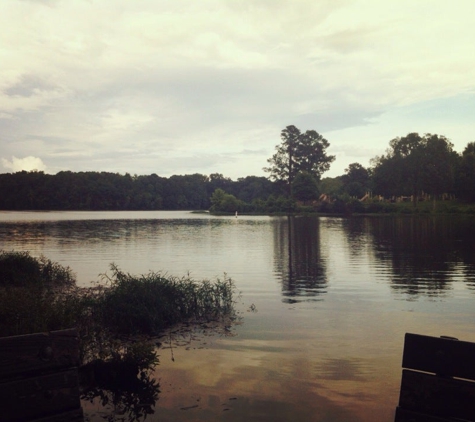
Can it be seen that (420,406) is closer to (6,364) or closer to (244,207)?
(6,364)

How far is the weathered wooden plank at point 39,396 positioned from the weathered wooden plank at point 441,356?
2689mm

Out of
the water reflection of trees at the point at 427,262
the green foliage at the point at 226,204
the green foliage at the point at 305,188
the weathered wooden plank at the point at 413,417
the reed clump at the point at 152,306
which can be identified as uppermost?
the green foliage at the point at 305,188

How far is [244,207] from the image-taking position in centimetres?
14862

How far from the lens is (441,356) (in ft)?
12.1

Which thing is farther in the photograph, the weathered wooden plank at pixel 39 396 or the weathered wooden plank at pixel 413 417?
the weathered wooden plank at pixel 413 417

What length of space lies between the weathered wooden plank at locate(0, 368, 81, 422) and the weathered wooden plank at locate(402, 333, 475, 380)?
2.69 metres

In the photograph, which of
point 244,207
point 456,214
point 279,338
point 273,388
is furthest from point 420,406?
point 244,207

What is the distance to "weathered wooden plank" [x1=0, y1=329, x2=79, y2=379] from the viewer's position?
3.33m

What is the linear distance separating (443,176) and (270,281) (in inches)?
4504

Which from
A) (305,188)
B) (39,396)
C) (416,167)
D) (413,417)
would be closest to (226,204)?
(305,188)

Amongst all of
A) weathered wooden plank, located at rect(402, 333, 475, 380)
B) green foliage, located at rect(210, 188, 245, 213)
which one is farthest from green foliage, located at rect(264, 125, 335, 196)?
weathered wooden plank, located at rect(402, 333, 475, 380)

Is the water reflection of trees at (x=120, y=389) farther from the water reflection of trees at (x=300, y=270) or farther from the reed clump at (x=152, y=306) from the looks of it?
the water reflection of trees at (x=300, y=270)

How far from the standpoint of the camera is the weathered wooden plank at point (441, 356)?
3.58 meters

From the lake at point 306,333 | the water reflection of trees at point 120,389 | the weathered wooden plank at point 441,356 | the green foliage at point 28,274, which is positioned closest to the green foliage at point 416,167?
the lake at point 306,333
